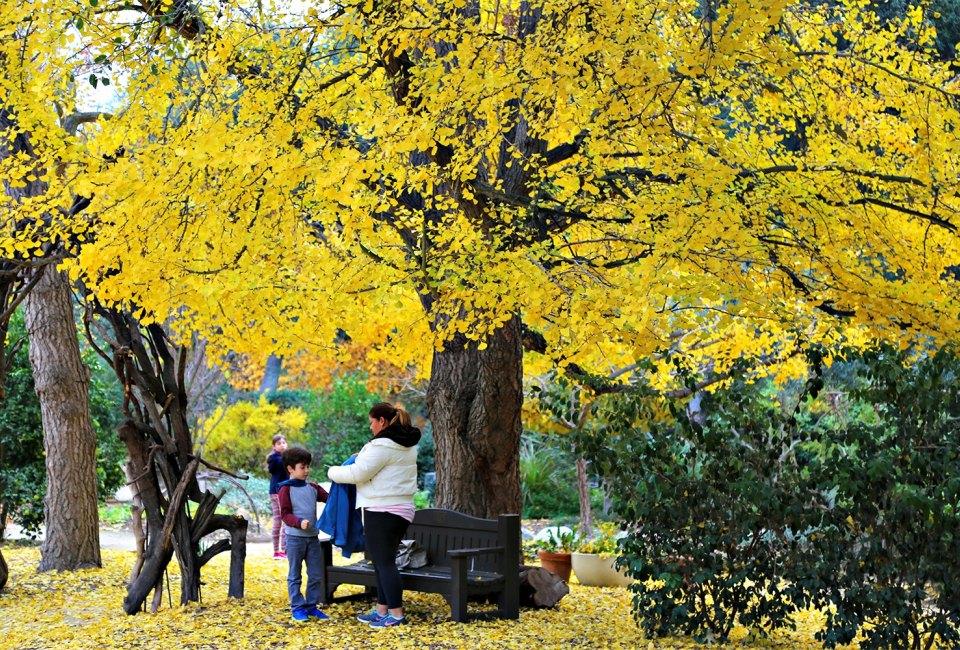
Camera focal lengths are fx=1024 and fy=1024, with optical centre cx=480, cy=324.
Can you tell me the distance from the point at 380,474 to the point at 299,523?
2.23 feet

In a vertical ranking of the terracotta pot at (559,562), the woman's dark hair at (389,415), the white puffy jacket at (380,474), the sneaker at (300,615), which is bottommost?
the sneaker at (300,615)

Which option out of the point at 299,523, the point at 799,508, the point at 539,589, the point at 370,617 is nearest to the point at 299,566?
the point at 299,523

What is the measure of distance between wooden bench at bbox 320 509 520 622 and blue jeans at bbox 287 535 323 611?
0.16 m

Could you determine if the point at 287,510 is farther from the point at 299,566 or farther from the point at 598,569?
the point at 598,569

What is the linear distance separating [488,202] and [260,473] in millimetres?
13263

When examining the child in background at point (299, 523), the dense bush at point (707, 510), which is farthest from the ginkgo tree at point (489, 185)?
the child in background at point (299, 523)

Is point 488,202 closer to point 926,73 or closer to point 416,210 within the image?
point 416,210

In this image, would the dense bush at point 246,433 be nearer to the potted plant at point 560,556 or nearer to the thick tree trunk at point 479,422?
the potted plant at point 560,556

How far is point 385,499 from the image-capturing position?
6121 millimetres

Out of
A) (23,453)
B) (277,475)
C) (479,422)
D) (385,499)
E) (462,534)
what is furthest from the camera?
(23,453)

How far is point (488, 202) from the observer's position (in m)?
7.46

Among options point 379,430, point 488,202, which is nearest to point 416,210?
point 488,202

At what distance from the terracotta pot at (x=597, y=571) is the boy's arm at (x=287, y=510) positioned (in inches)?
131

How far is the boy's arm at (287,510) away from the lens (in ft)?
20.9
